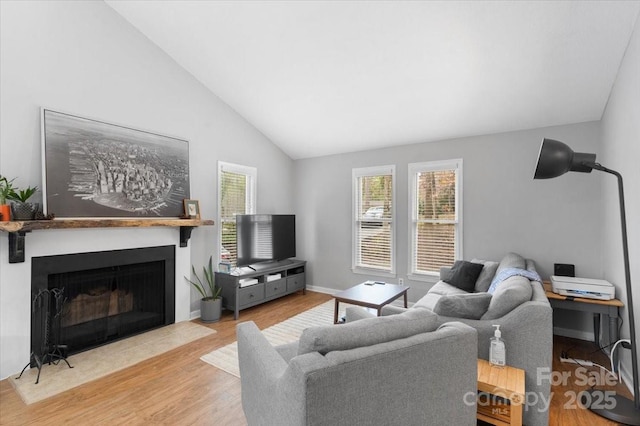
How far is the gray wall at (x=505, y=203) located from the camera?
3.49 metres

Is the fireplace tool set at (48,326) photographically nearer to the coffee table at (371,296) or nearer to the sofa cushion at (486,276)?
the coffee table at (371,296)

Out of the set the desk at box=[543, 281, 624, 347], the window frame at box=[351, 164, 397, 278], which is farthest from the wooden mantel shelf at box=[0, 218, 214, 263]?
the desk at box=[543, 281, 624, 347]

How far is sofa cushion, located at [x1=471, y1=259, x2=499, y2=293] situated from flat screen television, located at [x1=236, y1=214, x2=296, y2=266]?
9.41ft

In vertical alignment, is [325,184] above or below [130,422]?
above

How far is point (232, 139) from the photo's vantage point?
465cm

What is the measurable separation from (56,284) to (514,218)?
16.8ft

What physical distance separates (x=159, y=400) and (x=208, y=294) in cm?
203

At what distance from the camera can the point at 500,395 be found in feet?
5.60

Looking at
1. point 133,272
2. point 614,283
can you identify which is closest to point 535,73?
point 614,283

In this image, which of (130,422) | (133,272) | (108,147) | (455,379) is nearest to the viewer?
(455,379)

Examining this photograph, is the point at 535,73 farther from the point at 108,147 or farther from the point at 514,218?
the point at 108,147

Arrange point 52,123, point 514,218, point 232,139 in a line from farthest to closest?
point 232,139 < point 514,218 < point 52,123

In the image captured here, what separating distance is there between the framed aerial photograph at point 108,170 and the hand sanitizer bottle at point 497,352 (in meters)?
3.60

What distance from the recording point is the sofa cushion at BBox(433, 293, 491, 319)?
218cm
